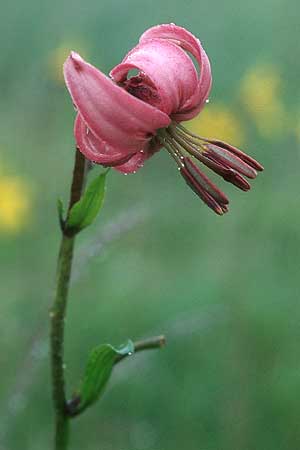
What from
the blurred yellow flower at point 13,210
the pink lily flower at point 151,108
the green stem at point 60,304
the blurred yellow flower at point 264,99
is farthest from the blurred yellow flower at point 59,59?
the pink lily flower at point 151,108

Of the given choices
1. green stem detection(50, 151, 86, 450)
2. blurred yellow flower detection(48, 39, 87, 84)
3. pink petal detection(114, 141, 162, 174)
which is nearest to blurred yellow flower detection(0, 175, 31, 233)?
blurred yellow flower detection(48, 39, 87, 84)

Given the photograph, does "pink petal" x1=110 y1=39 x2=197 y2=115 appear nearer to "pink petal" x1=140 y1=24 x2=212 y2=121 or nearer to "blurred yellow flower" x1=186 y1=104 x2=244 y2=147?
"pink petal" x1=140 y1=24 x2=212 y2=121

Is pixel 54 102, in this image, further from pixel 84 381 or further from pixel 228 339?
pixel 84 381

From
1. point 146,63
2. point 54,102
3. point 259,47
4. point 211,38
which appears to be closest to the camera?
point 146,63

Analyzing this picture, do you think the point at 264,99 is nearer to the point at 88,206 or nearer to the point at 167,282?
the point at 167,282

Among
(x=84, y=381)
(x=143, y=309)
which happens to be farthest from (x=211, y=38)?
(x=84, y=381)

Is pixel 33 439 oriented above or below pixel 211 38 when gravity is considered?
below
